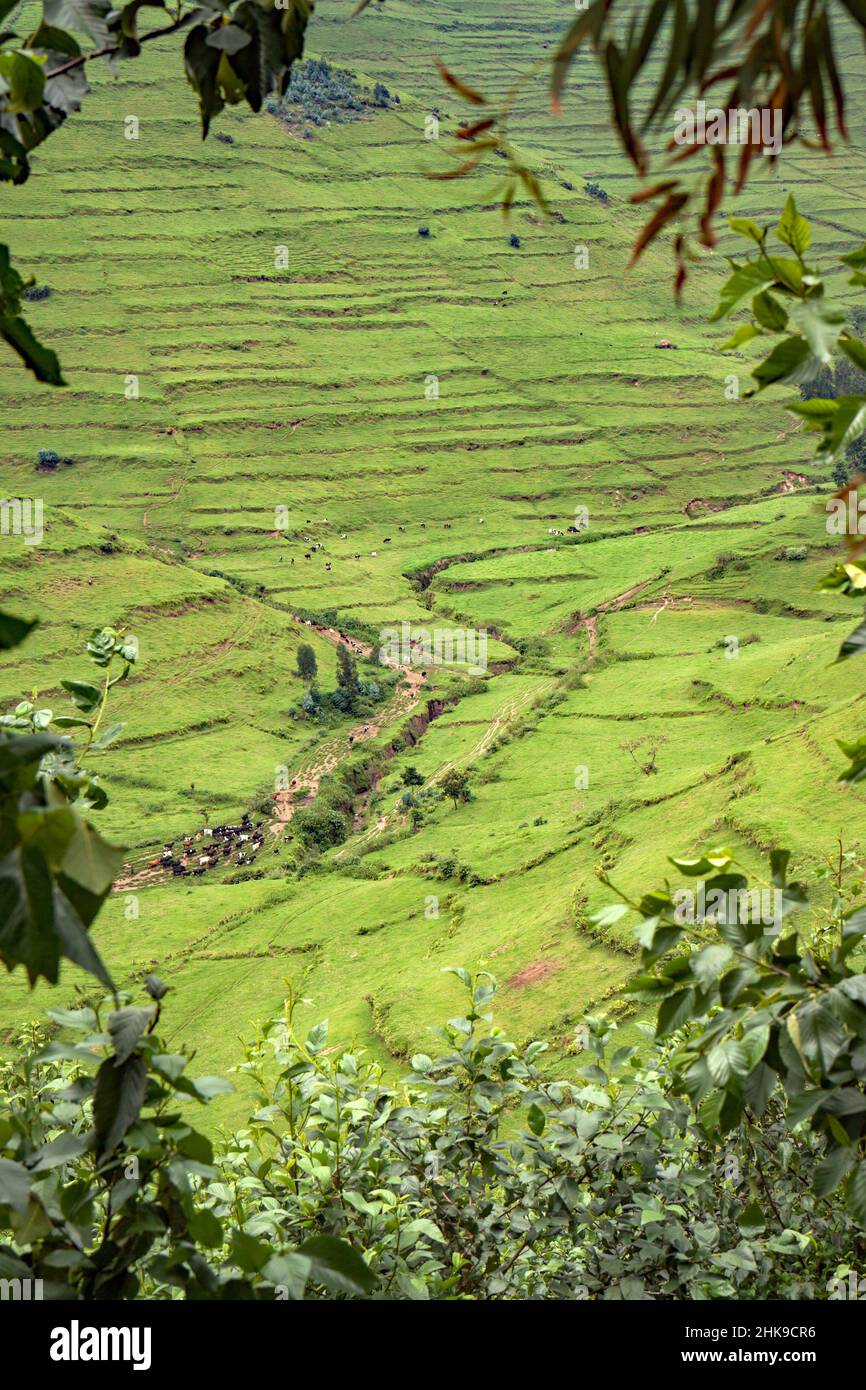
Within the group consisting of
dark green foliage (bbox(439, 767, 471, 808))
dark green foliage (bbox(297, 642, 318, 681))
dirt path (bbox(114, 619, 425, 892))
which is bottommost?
dirt path (bbox(114, 619, 425, 892))

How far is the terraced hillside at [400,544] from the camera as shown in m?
31.7

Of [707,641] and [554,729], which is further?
[707,641]

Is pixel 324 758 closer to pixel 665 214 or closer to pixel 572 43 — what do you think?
pixel 665 214

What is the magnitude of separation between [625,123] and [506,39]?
183064 millimetres

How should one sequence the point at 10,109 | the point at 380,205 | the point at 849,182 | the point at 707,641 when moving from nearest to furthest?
the point at 10,109, the point at 707,641, the point at 380,205, the point at 849,182

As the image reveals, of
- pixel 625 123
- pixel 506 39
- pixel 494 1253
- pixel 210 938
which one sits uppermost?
pixel 506 39

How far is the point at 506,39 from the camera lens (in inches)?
6398

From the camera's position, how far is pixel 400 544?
261 feet

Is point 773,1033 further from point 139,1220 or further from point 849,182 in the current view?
point 849,182

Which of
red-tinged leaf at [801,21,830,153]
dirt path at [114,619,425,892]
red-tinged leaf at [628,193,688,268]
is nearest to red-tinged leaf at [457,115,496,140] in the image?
red-tinged leaf at [628,193,688,268]

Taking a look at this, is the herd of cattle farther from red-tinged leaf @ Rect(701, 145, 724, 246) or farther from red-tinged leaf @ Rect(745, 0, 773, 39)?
red-tinged leaf @ Rect(745, 0, 773, 39)

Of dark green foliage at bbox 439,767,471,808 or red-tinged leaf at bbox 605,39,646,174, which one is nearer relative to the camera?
red-tinged leaf at bbox 605,39,646,174

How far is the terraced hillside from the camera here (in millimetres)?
31734
